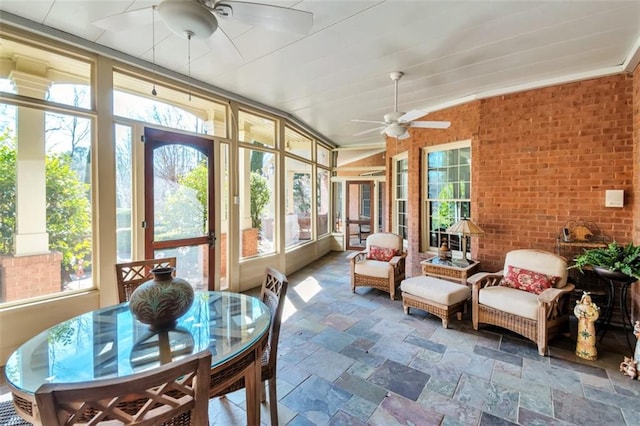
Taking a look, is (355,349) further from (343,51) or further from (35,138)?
(35,138)

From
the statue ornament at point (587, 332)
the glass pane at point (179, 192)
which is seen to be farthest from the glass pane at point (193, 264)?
the statue ornament at point (587, 332)

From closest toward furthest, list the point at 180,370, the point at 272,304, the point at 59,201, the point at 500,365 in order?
the point at 180,370
the point at 272,304
the point at 500,365
the point at 59,201

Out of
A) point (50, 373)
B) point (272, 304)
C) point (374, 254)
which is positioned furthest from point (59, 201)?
point (374, 254)

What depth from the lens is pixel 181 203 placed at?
146 inches

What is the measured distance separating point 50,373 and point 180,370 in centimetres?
74

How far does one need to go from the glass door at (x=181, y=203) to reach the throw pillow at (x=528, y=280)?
3.75m

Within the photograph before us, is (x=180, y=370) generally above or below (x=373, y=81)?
below

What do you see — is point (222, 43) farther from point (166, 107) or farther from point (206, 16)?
point (166, 107)

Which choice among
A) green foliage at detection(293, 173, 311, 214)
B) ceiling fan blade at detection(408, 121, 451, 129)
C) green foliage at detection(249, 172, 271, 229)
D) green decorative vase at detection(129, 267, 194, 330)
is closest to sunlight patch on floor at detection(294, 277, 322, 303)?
green foliage at detection(249, 172, 271, 229)

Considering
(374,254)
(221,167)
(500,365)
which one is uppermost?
(221,167)

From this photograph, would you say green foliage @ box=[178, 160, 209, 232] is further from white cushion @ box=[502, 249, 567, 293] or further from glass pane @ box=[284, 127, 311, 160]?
white cushion @ box=[502, 249, 567, 293]

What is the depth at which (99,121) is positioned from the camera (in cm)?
290

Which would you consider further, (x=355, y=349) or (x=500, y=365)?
(x=355, y=349)

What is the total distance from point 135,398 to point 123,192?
A: 9.48ft
